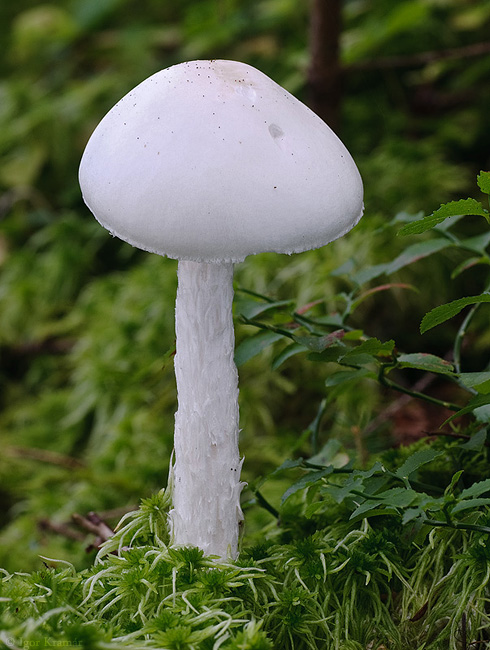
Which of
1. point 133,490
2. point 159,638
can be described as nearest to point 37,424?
point 133,490

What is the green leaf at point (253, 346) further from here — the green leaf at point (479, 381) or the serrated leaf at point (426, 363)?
the green leaf at point (479, 381)

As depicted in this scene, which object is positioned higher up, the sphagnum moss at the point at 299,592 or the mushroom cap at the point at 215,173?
the mushroom cap at the point at 215,173

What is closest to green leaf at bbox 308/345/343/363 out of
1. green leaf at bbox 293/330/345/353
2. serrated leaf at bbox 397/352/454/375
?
green leaf at bbox 293/330/345/353

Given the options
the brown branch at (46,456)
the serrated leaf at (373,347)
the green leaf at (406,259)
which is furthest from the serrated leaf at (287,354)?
the brown branch at (46,456)

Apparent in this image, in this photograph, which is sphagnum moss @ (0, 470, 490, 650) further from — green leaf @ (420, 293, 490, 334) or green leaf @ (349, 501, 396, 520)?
green leaf @ (420, 293, 490, 334)

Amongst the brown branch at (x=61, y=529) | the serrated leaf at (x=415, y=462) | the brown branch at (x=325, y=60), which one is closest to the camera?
the serrated leaf at (x=415, y=462)

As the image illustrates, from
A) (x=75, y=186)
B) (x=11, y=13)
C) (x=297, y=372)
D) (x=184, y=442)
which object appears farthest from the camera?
(x=11, y=13)

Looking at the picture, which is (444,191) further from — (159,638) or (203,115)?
(159,638)

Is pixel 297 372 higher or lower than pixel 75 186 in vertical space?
lower
